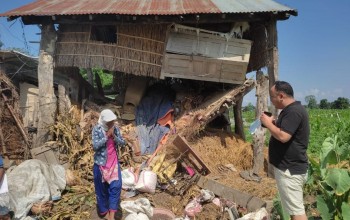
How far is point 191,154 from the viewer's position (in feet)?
27.0

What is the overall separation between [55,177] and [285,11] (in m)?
6.87

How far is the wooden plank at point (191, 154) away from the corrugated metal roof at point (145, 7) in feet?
10.3

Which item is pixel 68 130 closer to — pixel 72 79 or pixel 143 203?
pixel 72 79

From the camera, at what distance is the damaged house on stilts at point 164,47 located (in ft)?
30.4

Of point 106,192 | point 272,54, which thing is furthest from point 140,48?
point 106,192

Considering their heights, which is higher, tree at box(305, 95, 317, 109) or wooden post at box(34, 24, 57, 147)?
wooden post at box(34, 24, 57, 147)

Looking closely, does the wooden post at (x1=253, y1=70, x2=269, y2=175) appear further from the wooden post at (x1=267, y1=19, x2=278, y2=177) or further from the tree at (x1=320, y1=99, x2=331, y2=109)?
the tree at (x1=320, y1=99, x2=331, y2=109)

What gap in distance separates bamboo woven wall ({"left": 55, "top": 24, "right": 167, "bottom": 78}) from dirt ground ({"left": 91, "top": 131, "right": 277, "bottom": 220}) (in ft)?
7.87

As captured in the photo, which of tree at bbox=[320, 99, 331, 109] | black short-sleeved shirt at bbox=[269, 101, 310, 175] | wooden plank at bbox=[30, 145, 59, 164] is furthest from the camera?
tree at bbox=[320, 99, 331, 109]

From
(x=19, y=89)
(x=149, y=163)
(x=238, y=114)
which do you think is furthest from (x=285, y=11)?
(x=19, y=89)

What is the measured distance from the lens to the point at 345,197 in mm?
4566

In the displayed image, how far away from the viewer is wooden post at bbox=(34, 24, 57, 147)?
940cm

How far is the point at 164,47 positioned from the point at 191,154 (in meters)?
3.10

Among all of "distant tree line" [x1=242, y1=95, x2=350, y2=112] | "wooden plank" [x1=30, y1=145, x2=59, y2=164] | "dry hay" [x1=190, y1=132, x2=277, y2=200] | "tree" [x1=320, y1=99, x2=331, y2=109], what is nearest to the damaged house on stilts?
"dry hay" [x1=190, y1=132, x2=277, y2=200]
